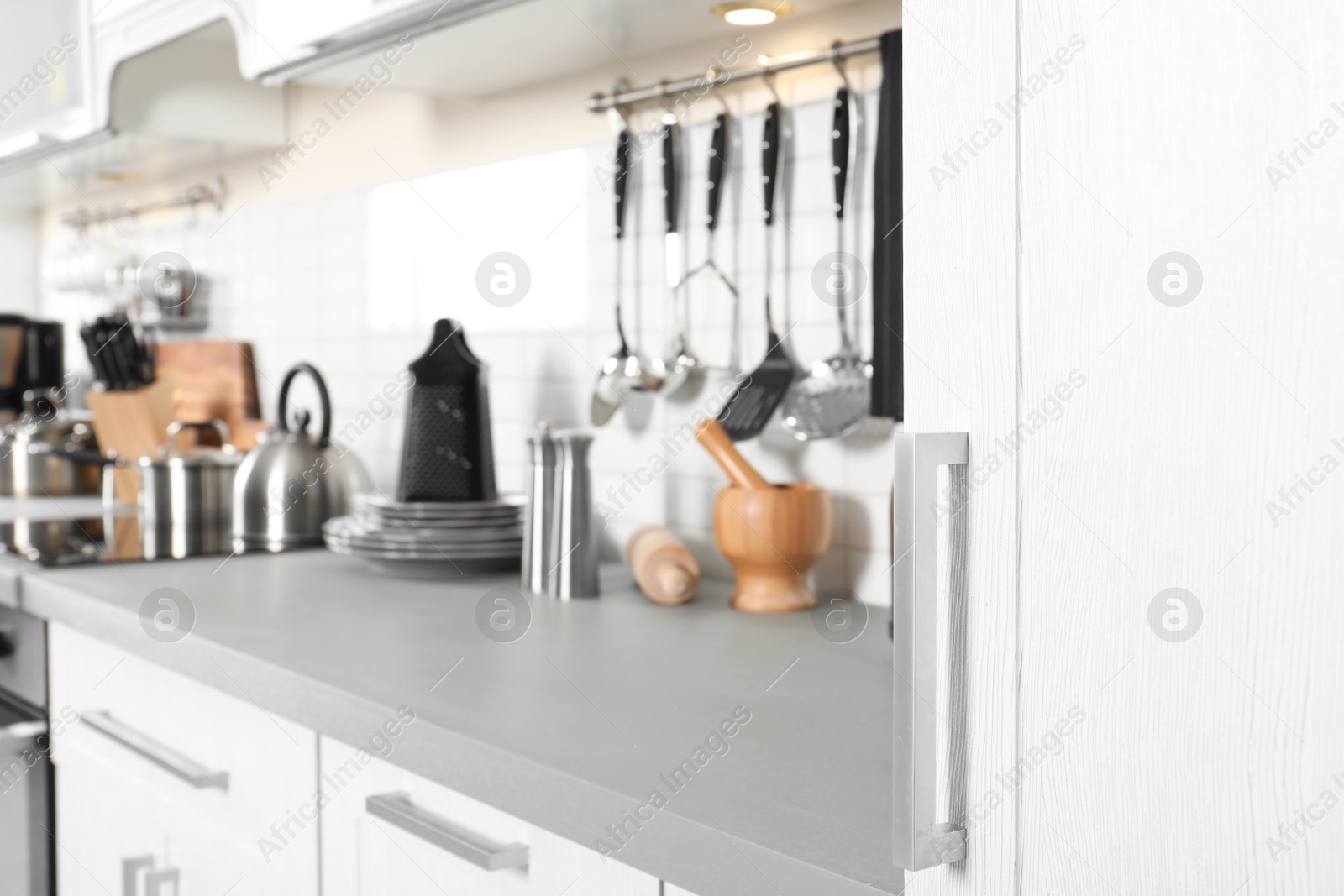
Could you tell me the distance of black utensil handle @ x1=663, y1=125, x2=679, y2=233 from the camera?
1.61m

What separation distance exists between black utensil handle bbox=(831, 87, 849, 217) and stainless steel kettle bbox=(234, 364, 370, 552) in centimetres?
97

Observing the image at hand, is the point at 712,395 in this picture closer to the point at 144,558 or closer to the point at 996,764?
the point at 144,558

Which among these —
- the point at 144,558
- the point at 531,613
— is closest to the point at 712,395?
the point at 531,613

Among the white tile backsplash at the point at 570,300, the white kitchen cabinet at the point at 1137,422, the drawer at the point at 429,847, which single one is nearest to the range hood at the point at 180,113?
the white tile backsplash at the point at 570,300

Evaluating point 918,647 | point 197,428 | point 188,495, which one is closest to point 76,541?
point 188,495

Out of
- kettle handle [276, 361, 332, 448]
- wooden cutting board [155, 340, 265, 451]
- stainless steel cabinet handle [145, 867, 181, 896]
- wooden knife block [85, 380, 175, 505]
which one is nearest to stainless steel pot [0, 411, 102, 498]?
wooden knife block [85, 380, 175, 505]

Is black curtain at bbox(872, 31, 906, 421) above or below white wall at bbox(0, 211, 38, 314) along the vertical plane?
below

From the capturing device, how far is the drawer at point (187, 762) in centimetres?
109

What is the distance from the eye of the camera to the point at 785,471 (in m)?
1.54

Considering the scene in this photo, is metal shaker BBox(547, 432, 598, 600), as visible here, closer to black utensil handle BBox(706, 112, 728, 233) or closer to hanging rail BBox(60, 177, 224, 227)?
black utensil handle BBox(706, 112, 728, 233)

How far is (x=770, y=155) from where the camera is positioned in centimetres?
149

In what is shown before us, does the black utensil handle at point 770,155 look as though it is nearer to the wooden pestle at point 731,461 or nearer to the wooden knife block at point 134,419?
the wooden pestle at point 731,461

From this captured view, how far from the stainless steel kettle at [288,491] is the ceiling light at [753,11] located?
3.10 feet

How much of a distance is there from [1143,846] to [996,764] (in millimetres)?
71
